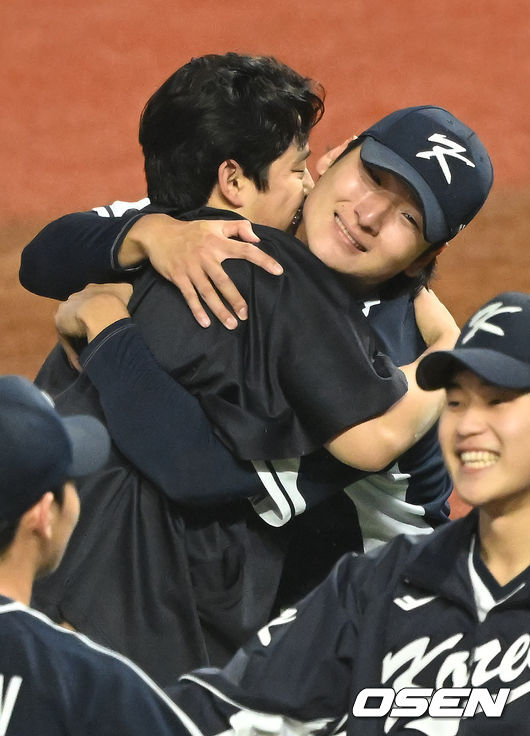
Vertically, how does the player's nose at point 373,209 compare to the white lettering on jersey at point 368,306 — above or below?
above

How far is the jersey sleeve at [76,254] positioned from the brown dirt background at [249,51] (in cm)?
311

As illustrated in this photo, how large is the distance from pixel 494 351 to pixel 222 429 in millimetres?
647

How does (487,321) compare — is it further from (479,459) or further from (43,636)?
(43,636)

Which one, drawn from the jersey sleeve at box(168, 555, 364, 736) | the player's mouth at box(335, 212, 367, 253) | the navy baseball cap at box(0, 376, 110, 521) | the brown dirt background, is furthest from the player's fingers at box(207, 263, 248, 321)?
the brown dirt background

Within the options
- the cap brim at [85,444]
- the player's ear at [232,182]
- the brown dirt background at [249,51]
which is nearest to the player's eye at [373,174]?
the player's ear at [232,182]

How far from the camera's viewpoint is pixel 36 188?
6258mm

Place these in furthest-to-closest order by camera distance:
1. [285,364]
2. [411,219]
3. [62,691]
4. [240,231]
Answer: [411,219] → [240,231] → [285,364] → [62,691]

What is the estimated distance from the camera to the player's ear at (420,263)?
2633 millimetres

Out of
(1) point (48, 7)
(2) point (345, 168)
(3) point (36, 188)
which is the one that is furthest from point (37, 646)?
(1) point (48, 7)

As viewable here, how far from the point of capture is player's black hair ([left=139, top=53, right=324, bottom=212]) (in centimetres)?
256

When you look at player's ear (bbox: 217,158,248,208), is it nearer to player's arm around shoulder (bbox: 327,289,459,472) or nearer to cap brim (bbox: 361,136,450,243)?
cap brim (bbox: 361,136,450,243)

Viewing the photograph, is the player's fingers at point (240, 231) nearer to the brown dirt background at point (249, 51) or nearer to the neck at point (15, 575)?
the neck at point (15, 575)

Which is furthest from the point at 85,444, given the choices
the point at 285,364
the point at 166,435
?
the point at 285,364

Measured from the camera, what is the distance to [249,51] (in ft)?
22.2
